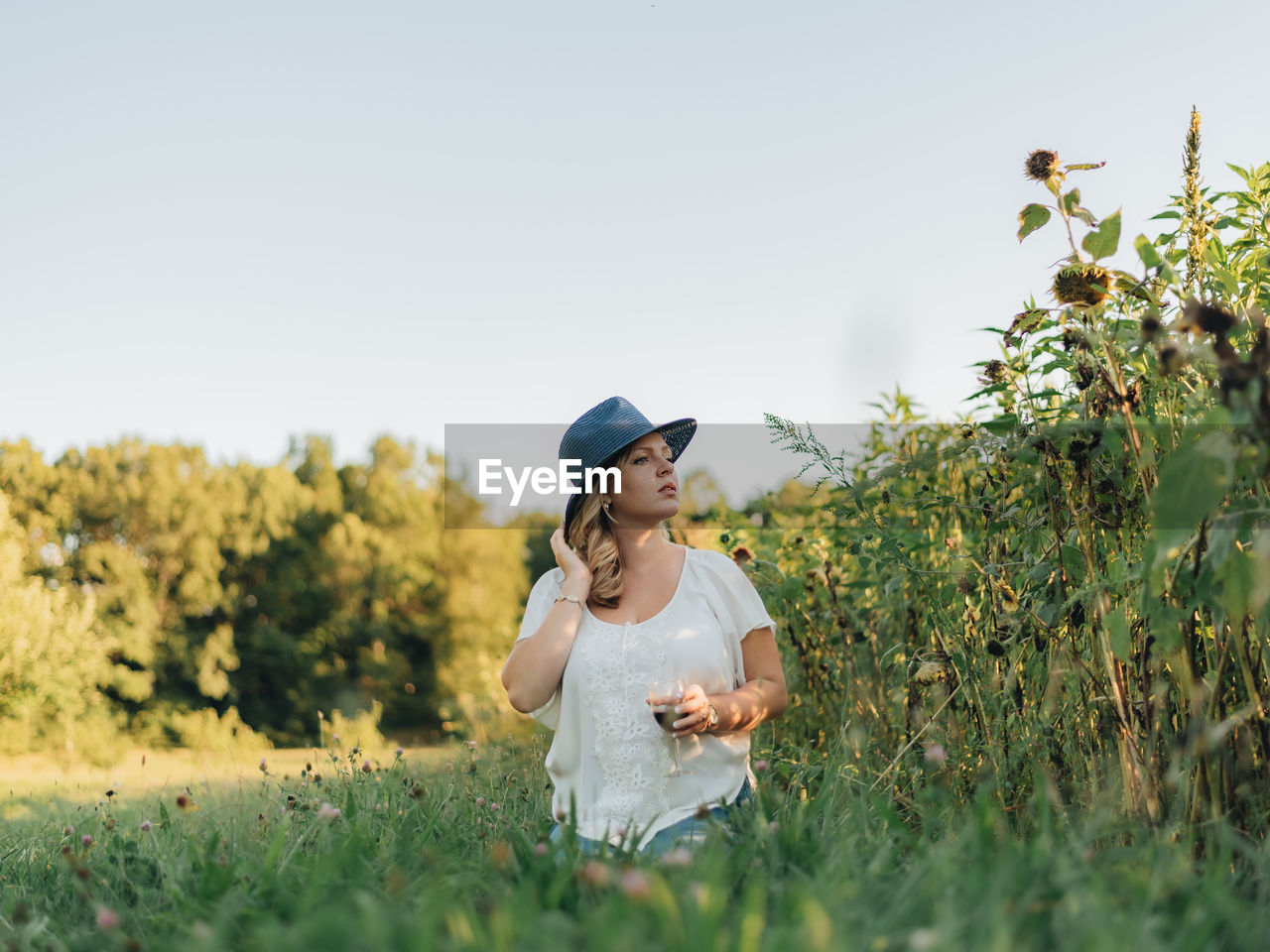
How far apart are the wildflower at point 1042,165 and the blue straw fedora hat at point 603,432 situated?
1.24 metres

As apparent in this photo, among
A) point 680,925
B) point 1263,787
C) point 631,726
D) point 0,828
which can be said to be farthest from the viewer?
point 0,828

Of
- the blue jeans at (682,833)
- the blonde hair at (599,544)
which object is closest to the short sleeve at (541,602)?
the blonde hair at (599,544)

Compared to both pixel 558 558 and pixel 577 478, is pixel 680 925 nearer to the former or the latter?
pixel 558 558

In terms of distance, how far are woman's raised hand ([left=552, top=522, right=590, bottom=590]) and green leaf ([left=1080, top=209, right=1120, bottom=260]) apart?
1556 millimetres

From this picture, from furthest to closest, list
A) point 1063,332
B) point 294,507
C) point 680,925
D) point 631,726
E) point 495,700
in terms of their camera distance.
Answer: point 294,507 < point 495,700 < point 631,726 < point 1063,332 < point 680,925

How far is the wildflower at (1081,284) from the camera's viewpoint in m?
1.99

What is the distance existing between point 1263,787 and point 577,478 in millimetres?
1912

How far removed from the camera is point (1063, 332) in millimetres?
2182

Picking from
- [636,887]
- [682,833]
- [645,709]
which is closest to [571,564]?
[645,709]

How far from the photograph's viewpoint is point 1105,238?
196 cm

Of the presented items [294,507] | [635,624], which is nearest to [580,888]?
[635,624]

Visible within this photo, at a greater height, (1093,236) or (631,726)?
(1093,236)

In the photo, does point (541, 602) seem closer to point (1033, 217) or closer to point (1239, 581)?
point (1033, 217)

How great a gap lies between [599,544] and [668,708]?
624 millimetres
